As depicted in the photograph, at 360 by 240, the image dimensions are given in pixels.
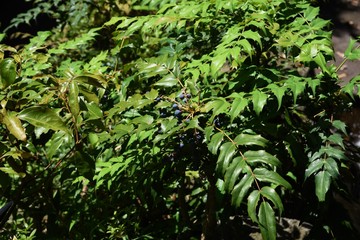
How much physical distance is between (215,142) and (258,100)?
0.75 feet

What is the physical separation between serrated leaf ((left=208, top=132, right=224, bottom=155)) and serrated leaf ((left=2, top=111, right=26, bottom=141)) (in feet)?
2.10

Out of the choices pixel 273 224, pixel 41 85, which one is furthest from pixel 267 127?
pixel 41 85

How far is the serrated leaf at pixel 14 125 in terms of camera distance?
121cm

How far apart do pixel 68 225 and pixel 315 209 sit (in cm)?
130

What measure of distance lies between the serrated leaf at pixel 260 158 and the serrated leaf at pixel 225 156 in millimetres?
55

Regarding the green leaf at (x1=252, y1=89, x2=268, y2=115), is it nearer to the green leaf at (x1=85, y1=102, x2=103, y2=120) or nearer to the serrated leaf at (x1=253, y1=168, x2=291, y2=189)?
the serrated leaf at (x1=253, y1=168, x2=291, y2=189)

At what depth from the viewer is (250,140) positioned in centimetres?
147

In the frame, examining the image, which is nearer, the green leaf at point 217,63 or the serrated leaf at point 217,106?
the serrated leaf at point 217,106

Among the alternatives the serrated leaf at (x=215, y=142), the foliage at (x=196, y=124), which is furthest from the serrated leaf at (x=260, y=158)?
the serrated leaf at (x=215, y=142)

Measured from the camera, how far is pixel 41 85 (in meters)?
1.54

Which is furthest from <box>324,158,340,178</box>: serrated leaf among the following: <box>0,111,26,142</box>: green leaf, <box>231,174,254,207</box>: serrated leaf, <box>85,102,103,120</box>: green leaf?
<box>0,111,26,142</box>: green leaf

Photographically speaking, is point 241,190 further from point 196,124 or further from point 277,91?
point 277,91

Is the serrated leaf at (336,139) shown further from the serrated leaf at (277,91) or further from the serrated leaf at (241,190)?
the serrated leaf at (241,190)

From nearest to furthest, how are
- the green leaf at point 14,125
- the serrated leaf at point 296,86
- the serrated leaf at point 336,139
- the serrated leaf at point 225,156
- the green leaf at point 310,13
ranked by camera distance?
1. the green leaf at point 14,125
2. the serrated leaf at point 225,156
3. the serrated leaf at point 296,86
4. the serrated leaf at point 336,139
5. the green leaf at point 310,13
